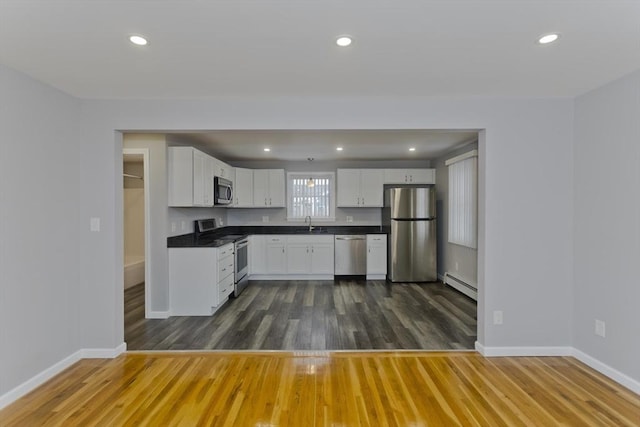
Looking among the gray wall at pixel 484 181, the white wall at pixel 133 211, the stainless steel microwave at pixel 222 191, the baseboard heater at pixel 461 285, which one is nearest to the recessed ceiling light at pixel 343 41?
the gray wall at pixel 484 181

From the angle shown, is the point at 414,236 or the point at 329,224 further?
the point at 329,224

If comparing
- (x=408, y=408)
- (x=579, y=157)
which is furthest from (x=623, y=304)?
(x=408, y=408)

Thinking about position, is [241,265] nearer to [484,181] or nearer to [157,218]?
[157,218]

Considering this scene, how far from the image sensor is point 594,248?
282cm

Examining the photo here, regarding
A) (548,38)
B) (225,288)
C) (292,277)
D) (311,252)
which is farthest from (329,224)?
(548,38)

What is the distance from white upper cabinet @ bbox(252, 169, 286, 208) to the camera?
644 centimetres

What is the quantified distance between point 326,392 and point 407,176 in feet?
15.5

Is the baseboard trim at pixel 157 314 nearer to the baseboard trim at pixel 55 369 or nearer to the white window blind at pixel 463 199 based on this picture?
the baseboard trim at pixel 55 369

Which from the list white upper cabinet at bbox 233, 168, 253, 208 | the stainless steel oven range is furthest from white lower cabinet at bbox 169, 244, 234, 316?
white upper cabinet at bbox 233, 168, 253, 208

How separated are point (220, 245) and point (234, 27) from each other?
3.04m

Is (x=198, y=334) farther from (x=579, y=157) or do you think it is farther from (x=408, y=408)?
(x=579, y=157)

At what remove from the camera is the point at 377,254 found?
6.16 meters

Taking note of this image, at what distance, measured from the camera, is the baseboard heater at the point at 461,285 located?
485 cm

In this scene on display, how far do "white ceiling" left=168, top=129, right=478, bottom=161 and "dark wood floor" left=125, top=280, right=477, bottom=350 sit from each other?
220 cm
